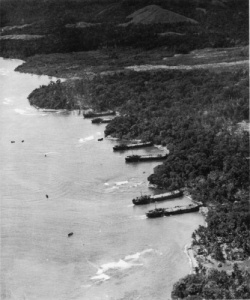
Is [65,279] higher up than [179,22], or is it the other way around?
[179,22]

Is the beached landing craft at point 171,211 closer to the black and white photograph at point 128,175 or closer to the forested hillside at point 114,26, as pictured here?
the black and white photograph at point 128,175

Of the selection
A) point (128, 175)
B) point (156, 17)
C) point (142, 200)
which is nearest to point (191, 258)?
point (142, 200)

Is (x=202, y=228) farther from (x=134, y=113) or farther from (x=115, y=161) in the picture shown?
(x=134, y=113)

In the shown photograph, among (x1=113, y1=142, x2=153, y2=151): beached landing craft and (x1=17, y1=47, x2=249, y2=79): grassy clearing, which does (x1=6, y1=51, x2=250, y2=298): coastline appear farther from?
(x1=17, y1=47, x2=249, y2=79): grassy clearing

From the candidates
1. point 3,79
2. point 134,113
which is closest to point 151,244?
point 134,113

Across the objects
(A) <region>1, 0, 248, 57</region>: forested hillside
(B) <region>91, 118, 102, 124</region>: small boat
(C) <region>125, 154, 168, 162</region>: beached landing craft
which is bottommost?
(C) <region>125, 154, 168, 162</region>: beached landing craft

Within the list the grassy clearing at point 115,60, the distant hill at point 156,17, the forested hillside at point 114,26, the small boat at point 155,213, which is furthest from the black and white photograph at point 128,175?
the distant hill at point 156,17

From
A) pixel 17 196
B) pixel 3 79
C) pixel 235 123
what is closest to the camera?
pixel 17 196

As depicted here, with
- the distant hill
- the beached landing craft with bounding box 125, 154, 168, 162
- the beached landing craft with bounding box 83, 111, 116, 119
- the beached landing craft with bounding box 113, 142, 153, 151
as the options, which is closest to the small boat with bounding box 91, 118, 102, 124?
the beached landing craft with bounding box 83, 111, 116, 119
